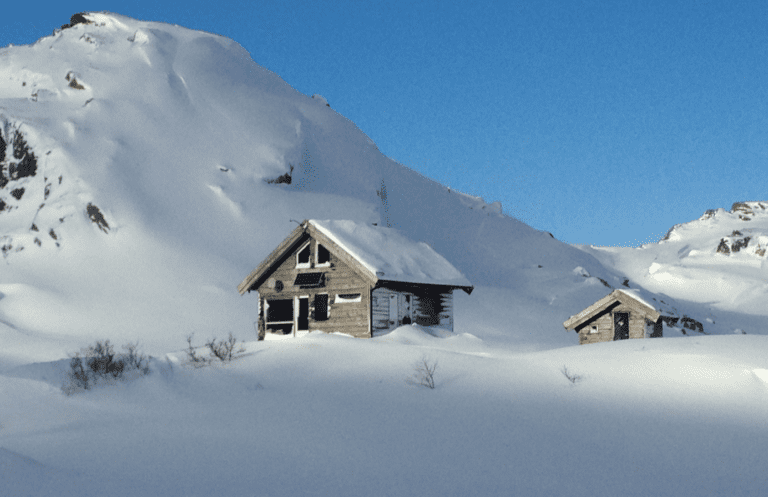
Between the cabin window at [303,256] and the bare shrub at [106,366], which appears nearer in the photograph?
the bare shrub at [106,366]

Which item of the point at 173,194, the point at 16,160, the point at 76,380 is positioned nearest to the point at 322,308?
the point at 76,380

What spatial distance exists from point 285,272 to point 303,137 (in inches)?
1855

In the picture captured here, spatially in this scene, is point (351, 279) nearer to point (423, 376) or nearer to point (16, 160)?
point (423, 376)

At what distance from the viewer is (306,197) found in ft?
199

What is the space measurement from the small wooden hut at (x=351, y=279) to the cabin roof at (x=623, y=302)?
4.84 meters

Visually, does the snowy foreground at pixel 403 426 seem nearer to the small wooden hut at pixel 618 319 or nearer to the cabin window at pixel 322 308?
the small wooden hut at pixel 618 319

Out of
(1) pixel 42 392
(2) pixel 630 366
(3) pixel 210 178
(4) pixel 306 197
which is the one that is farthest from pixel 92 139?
(2) pixel 630 366

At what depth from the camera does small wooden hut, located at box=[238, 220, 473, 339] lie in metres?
22.0

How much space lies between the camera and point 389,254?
2348 centimetres

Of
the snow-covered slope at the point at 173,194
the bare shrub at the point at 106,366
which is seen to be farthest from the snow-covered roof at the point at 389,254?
the snow-covered slope at the point at 173,194

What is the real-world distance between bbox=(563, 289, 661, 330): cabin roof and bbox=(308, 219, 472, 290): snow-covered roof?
15.4 ft

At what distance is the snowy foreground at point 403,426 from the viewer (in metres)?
6.97

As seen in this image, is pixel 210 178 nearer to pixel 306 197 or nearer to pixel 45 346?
pixel 306 197

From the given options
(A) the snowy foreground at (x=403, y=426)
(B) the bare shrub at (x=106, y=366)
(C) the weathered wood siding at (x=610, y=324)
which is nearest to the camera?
(A) the snowy foreground at (x=403, y=426)
